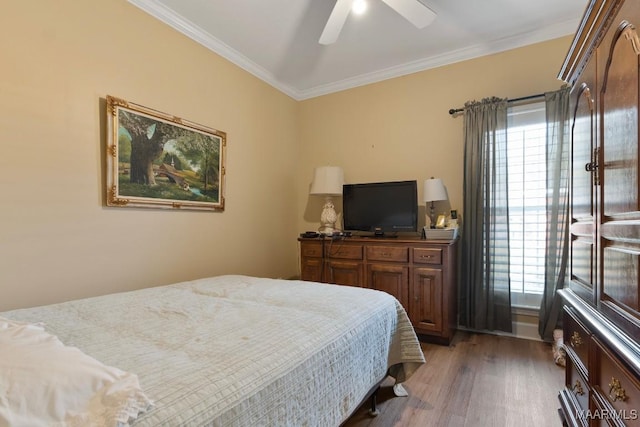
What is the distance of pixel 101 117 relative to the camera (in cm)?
216

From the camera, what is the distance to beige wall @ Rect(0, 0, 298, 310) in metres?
1.79

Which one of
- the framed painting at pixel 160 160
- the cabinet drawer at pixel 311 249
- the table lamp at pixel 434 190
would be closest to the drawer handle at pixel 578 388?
the table lamp at pixel 434 190

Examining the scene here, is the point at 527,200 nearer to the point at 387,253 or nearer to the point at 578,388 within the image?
the point at 387,253

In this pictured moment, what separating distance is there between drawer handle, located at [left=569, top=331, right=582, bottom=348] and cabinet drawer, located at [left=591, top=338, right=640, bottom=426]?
0.19m

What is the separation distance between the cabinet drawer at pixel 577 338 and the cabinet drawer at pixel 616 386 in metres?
0.10

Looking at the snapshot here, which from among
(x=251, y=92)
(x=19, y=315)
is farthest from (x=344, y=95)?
(x=19, y=315)

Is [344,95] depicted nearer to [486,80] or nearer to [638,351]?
[486,80]

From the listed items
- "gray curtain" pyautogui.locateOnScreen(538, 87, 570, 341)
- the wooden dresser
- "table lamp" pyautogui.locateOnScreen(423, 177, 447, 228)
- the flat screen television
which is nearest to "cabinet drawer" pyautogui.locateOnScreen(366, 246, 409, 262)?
the wooden dresser

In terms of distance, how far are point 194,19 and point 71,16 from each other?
3.01 feet

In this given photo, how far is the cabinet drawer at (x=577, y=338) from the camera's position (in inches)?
50.4

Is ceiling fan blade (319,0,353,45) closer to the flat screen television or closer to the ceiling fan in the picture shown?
the ceiling fan

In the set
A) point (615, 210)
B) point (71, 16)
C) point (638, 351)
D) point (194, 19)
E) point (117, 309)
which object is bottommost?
point (117, 309)

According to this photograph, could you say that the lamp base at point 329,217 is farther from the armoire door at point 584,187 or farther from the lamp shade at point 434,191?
the armoire door at point 584,187

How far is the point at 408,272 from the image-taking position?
2.90m
